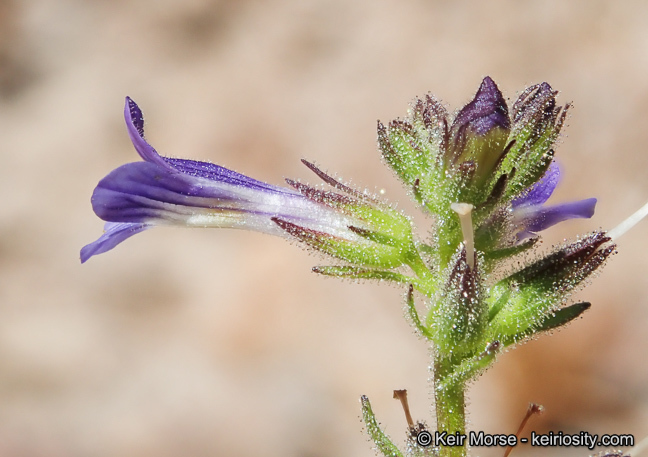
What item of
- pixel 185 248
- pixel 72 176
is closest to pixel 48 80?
pixel 72 176

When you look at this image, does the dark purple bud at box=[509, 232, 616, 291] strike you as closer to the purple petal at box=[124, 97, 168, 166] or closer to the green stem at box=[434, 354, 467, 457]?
the green stem at box=[434, 354, 467, 457]

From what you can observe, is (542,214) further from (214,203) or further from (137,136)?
(137,136)

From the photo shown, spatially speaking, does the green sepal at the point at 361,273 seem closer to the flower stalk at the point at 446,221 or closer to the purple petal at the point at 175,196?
the flower stalk at the point at 446,221

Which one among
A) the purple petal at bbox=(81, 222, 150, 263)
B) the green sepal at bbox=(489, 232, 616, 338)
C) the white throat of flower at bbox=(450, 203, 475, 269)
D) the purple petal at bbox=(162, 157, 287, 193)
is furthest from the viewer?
the purple petal at bbox=(162, 157, 287, 193)

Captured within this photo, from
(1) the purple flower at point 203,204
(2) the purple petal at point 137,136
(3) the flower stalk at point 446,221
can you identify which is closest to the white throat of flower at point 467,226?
(3) the flower stalk at point 446,221

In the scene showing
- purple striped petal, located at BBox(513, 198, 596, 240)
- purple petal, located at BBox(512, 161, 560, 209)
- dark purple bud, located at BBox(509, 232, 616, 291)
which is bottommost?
dark purple bud, located at BBox(509, 232, 616, 291)

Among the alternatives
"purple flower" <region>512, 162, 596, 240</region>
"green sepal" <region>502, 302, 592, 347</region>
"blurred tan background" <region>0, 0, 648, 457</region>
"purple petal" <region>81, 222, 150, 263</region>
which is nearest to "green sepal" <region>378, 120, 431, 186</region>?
"purple flower" <region>512, 162, 596, 240</region>

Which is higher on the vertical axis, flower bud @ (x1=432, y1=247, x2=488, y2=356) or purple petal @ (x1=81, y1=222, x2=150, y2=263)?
purple petal @ (x1=81, y1=222, x2=150, y2=263)
